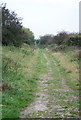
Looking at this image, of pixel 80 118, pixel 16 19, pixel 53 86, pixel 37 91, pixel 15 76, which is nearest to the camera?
pixel 80 118

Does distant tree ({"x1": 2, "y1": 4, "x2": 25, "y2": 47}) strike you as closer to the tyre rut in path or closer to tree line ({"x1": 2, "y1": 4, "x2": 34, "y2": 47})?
tree line ({"x1": 2, "y1": 4, "x2": 34, "y2": 47})

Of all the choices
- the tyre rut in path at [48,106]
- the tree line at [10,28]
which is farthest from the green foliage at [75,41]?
the tyre rut in path at [48,106]

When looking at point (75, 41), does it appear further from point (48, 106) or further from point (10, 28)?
point (48, 106)

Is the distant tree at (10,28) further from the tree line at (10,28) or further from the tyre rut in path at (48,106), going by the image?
the tyre rut in path at (48,106)

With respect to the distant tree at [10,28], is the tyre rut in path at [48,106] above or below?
below

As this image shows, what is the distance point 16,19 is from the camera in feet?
77.5

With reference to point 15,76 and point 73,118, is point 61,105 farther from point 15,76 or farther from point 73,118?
point 15,76

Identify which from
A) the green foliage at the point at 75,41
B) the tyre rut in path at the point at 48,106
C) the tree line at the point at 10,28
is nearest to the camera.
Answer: the tyre rut in path at the point at 48,106

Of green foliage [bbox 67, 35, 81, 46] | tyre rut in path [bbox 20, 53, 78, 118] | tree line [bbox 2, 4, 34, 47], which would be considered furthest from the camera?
green foliage [bbox 67, 35, 81, 46]

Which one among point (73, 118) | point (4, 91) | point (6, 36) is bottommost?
point (73, 118)

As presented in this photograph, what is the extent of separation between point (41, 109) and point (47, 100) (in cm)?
105

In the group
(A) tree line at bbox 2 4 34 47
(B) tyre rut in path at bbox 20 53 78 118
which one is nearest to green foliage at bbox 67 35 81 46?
(A) tree line at bbox 2 4 34 47

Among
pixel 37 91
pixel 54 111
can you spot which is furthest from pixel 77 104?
pixel 37 91

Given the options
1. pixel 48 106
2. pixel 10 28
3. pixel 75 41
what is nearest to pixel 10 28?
pixel 10 28
